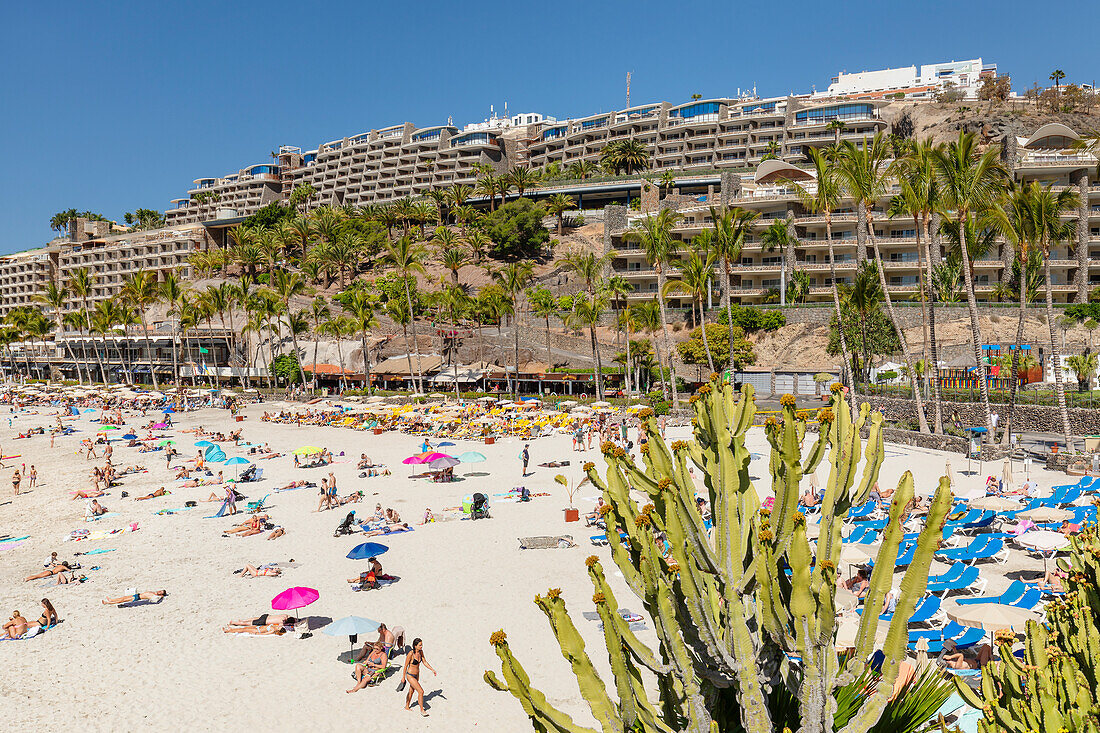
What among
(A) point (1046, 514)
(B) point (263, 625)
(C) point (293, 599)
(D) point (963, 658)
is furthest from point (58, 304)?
(D) point (963, 658)

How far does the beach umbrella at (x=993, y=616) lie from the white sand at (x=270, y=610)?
316 centimetres

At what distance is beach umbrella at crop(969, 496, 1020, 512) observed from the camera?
1811 centimetres

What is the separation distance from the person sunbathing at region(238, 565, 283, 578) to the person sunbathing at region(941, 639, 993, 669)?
46.7 feet

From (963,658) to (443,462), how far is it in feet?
63.1

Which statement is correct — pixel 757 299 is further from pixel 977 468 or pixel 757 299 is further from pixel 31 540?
pixel 31 540

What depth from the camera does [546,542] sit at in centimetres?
1917

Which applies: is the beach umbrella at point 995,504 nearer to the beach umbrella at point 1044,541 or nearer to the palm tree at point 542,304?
the beach umbrella at point 1044,541

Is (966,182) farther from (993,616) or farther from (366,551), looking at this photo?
(366,551)

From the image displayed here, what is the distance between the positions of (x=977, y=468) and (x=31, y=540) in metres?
31.6

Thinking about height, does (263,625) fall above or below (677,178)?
below

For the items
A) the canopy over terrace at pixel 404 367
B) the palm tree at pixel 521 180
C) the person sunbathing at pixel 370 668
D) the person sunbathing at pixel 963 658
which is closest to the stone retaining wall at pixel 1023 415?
the person sunbathing at pixel 963 658

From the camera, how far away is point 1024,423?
110 feet

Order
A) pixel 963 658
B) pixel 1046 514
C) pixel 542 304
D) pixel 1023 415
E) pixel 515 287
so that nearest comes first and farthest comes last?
1. pixel 963 658
2. pixel 1046 514
3. pixel 1023 415
4. pixel 515 287
5. pixel 542 304

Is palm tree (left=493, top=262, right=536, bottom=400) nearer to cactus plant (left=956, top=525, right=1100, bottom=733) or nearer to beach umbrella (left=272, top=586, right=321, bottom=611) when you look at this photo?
beach umbrella (left=272, top=586, right=321, bottom=611)
